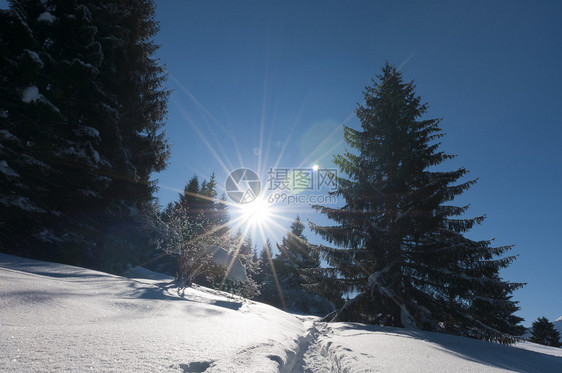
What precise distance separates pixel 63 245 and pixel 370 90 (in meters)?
13.9

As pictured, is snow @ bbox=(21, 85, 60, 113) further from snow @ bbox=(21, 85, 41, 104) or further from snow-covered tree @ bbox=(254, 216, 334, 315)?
snow-covered tree @ bbox=(254, 216, 334, 315)

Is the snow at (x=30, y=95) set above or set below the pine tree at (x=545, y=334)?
above

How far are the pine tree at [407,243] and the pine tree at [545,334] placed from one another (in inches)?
1082

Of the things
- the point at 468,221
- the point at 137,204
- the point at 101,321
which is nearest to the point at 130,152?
the point at 137,204

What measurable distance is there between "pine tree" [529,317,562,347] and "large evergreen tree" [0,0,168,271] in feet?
125

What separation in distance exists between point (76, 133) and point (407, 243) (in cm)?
1191

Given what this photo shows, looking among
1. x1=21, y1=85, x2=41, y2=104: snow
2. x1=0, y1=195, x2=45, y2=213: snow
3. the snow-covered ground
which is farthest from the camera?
x1=21, y1=85, x2=41, y2=104: snow

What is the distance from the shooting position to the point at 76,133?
7.36m

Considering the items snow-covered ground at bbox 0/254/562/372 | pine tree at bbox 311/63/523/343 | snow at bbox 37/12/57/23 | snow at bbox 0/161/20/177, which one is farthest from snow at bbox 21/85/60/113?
pine tree at bbox 311/63/523/343

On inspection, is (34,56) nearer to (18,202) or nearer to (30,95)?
(30,95)

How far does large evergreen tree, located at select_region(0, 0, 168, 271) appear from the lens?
6.29m

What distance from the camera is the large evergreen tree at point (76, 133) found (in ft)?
20.6

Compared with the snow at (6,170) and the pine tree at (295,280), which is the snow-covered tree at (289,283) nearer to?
the pine tree at (295,280)

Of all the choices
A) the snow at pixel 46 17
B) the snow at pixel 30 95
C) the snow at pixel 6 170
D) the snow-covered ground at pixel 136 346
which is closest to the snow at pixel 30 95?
the snow at pixel 30 95
